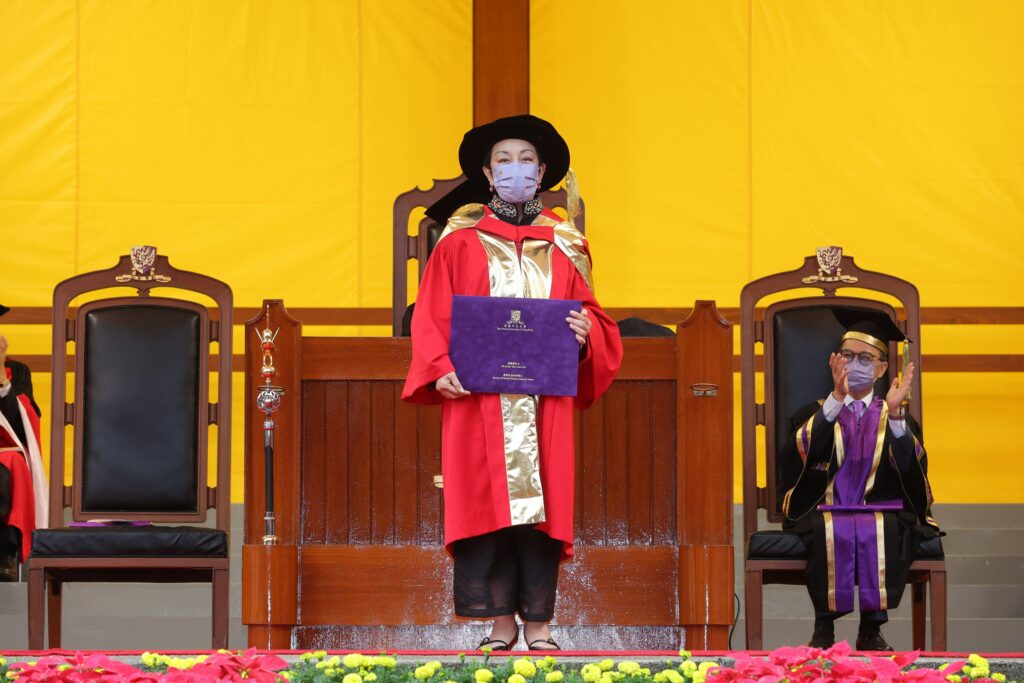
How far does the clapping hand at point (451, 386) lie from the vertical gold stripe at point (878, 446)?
4.85 feet

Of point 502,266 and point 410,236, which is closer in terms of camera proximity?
point 502,266

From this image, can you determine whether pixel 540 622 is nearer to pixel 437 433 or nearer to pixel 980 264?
pixel 437 433

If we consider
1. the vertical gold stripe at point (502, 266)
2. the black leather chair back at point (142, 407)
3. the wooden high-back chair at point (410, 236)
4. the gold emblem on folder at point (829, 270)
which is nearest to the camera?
the vertical gold stripe at point (502, 266)

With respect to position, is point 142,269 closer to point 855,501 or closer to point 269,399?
point 269,399

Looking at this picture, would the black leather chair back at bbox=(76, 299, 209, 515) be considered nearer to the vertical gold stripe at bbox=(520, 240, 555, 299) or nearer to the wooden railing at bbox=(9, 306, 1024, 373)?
the vertical gold stripe at bbox=(520, 240, 555, 299)

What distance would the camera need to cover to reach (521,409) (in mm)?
3873

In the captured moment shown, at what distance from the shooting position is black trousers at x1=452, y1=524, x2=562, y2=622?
382 centimetres

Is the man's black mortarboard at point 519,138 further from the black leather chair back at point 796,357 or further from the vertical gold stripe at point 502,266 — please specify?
the black leather chair back at point 796,357

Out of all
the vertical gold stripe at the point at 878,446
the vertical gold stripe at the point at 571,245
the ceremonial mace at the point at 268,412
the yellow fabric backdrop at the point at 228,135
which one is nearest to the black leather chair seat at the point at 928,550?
the vertical gold stripe at the point at 878,446

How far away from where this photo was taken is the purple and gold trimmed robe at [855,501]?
174 inches

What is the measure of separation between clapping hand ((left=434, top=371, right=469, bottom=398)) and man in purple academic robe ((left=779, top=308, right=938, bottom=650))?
52.5 inches

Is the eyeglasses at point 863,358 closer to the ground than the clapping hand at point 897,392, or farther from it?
farther from it

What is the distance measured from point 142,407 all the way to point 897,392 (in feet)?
7.83

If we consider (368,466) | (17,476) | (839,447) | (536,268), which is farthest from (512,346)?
(17,476)
